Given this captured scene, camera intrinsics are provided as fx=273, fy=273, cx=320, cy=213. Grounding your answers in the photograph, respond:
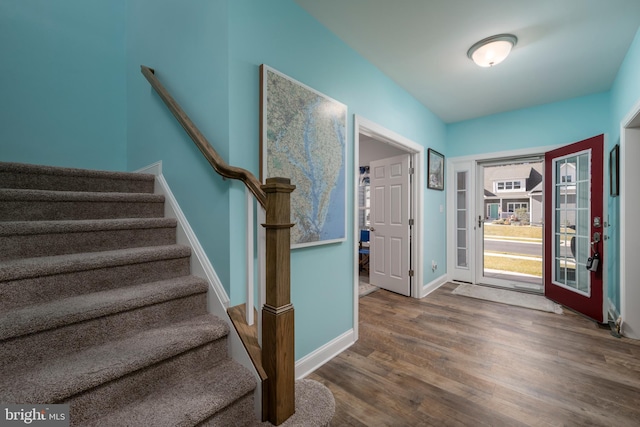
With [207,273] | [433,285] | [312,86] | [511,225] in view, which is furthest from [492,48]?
[511,225]

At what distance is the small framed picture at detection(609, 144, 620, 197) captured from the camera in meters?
2.67

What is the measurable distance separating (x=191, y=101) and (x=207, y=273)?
1.13 metres

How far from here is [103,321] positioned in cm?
120

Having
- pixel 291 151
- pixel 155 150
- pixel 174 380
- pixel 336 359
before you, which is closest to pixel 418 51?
pixel 291 151

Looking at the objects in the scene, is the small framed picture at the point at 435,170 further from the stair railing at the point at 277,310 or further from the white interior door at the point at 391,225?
the stair railing at the point at 277,310

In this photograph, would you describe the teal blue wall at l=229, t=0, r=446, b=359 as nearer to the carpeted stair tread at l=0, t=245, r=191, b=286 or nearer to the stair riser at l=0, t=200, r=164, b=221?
the carpeted stair tread at l=0, t=245, r=191, b=286

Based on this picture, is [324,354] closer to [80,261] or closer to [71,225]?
[80,261]

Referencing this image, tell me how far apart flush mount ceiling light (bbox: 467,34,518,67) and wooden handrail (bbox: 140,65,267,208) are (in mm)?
2352

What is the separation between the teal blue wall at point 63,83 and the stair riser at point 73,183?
3.29ft

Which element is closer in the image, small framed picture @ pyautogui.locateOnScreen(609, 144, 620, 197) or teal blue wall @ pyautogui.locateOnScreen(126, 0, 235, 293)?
teal blue wall @ pyautogui.locateOnScreen(126, 0, 235, 293)

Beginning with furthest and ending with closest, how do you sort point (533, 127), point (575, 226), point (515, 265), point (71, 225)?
point (515, 265), point (533, 127), point (575, 226), point (71, 225)

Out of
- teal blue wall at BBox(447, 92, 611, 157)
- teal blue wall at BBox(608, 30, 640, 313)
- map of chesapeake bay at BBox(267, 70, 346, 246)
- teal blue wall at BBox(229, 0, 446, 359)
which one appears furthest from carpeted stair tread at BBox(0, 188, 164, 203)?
teal blue wall at BBox(447, 92, 611, 157)

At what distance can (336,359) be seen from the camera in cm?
218

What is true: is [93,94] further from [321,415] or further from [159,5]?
[321,415]
